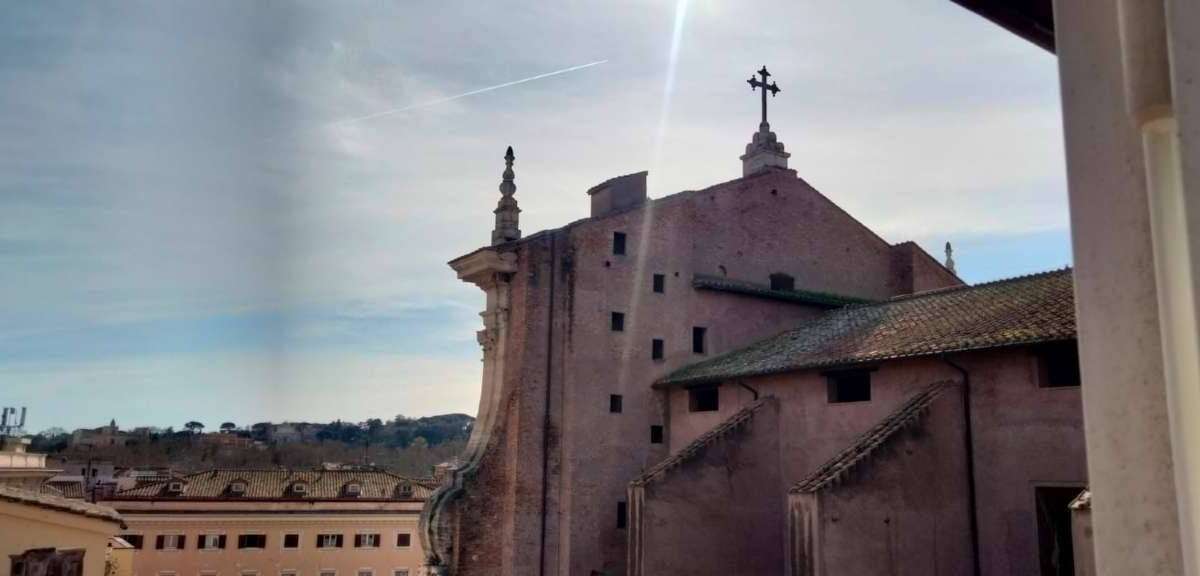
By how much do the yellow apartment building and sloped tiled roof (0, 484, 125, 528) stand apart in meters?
23.0

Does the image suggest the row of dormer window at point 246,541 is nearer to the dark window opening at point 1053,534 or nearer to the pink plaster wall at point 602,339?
the pink plaster wall at point 602,339

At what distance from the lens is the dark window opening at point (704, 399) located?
21391 mm

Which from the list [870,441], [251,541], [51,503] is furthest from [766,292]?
[251,541]

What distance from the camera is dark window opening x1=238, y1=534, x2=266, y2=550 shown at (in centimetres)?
4800

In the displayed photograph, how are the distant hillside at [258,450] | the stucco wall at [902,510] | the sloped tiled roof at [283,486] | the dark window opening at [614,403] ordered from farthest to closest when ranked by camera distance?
the distant hillside at [258,450] < the sloped tiled roof at [283,486] < the dark window opening at [614,403] < the stucco wall at [902,510]

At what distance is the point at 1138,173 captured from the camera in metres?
1.72

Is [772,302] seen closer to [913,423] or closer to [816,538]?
[913,423]

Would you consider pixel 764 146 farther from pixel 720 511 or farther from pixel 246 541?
pixel 246 541

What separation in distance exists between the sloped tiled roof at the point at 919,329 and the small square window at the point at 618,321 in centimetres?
164

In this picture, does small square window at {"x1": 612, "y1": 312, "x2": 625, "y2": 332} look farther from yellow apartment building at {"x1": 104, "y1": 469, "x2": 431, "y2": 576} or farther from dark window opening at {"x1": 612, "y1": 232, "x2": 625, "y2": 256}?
yellow apartment building at {"x1": 104, "y1": 469, "x2": 431, "y2": 576}

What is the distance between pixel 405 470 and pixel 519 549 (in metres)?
79.3

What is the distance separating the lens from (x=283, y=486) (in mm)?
51438

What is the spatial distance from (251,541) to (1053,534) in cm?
4330

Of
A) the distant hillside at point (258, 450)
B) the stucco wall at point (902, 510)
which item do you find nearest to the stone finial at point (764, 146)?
the stucco wall at point (902, 510)
